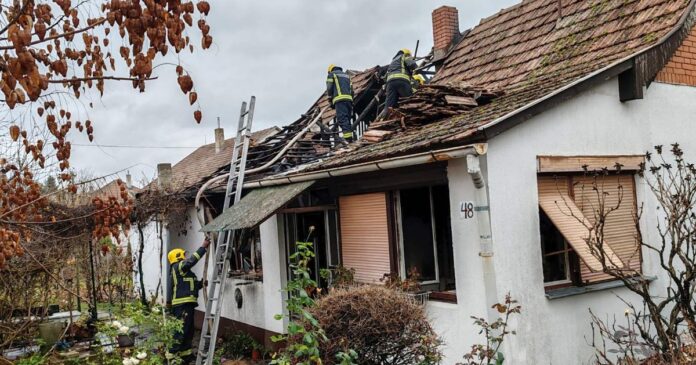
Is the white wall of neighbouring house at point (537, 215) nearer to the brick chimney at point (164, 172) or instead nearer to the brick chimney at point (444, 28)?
the brick chimney at point (444, 28)

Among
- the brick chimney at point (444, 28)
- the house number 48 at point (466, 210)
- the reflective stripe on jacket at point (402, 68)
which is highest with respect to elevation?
the brick chimney at point (444, 28)

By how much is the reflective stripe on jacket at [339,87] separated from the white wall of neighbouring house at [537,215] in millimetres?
6974

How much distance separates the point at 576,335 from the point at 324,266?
483 centimetres

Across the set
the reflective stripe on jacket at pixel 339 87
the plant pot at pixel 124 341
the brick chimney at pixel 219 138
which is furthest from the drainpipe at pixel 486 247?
the brick chimney at pixel 219 138

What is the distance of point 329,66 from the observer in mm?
14711

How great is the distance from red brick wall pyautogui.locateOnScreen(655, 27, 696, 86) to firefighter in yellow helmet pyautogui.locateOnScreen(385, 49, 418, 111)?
5.59m

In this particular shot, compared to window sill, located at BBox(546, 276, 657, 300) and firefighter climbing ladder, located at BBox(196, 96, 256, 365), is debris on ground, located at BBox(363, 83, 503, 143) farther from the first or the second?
window sill, located at BBox(546, 276, 657, 300)

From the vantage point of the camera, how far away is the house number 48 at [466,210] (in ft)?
23.1

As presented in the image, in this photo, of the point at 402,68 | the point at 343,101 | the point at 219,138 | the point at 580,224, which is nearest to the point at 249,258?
the point at 343,101

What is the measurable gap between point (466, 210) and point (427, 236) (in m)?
1.35

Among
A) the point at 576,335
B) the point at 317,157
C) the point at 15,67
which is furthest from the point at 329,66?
the point at 15,67

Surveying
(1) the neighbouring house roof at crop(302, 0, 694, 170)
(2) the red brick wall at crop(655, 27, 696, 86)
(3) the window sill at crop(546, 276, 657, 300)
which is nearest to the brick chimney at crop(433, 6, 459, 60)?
(1) the neighbouring house roof at crop(302, 0, 694, 170)

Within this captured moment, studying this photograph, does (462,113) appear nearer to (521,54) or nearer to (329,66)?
(521,54)

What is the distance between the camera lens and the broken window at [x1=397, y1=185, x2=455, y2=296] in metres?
8.23
